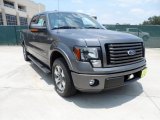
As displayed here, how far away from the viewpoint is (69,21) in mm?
4504

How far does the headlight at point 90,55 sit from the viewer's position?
3135 millimetres

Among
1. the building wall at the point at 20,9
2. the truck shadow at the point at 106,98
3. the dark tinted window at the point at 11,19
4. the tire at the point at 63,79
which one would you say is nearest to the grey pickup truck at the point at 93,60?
the tire at the point at 63,79

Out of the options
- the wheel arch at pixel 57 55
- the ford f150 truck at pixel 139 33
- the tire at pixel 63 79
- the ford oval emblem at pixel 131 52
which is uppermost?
the ford f150 truck at pixel 139 33

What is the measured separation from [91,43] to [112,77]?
682 mm

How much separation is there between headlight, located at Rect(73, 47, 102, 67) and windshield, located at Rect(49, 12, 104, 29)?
4.29 feet

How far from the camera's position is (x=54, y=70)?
4012mm

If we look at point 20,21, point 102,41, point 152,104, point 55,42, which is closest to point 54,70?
point 55,42

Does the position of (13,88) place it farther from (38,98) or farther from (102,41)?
(102,41)

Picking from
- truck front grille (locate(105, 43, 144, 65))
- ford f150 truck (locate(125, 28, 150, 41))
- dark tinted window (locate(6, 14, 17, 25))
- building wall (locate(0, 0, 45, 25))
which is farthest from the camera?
dark tinted window (locate(6, 14, 17, 25))

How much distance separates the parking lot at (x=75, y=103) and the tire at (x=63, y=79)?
145 millimetres

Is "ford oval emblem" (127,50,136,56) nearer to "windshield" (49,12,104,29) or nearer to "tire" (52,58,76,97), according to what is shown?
"tire" (52,58,76,97)

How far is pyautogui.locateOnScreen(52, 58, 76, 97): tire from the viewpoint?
11.5 ft

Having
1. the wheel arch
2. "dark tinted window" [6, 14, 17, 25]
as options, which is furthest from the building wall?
the wheel arch

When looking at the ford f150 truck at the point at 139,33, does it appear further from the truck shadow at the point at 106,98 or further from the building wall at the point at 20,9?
the building wall at the point at 20,9
